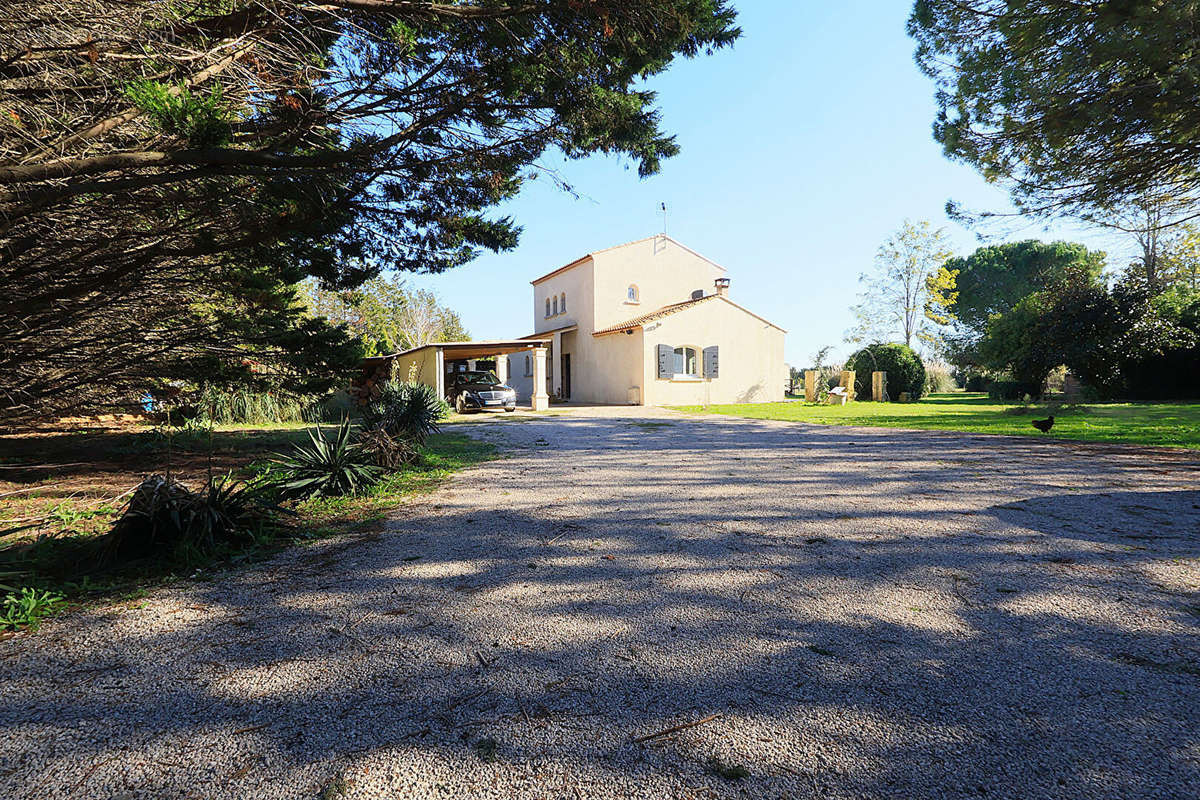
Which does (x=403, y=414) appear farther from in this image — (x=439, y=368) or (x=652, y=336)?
(x=652, y=336)

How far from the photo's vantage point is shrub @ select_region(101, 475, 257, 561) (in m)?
3.30

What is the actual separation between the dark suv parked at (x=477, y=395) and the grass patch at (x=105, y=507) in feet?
32.0

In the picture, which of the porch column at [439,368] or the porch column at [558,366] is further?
the porch column at [558,366]

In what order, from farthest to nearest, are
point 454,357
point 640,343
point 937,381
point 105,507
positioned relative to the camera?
point 937,381 → point 454,357 → point 640,343 → point 105,507

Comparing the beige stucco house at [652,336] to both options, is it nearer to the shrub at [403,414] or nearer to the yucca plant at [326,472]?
the shrub at [403,414]

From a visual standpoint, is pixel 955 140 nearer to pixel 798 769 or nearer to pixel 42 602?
pixel 798 769

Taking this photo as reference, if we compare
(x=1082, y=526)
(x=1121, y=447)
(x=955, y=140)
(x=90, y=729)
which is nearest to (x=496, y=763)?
(x=90, y=729)

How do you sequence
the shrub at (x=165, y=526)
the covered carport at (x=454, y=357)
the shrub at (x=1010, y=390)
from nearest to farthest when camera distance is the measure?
1. the shrub at (x=165, y=526)
2. the covered carport at (x=454, y=357)
3. the shrub at (x=1010, y=390)

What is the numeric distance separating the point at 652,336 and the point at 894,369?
11295mm

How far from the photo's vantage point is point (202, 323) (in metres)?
7.63

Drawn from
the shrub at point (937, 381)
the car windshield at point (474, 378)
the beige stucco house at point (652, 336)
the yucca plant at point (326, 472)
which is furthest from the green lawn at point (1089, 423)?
the shrub at point (937, 381)

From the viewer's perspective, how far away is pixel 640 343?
20188 mm

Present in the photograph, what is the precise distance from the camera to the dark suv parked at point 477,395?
1898cm

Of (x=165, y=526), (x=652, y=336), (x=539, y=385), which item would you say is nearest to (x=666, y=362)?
(x=652, y=336)
